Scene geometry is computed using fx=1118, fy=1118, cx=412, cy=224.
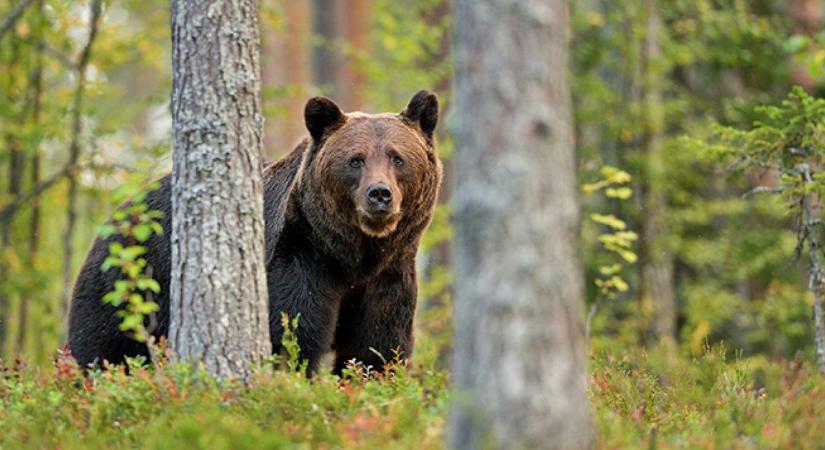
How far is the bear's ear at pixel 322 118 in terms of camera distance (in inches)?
314

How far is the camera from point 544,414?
13.4 ft

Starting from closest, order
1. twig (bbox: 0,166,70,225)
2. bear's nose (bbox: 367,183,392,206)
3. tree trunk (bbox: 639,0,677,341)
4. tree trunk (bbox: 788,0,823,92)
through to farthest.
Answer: bear's nose (bbox: 367,183,392,206) → twig (bbox: 0,166,70,225) → tree trunk (bbox: 639,0,677,341) → tree trunk (bbox: 788,0,823,92)

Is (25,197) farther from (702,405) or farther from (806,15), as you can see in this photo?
(806,15)

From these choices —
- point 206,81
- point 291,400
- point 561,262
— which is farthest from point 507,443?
point 206,81

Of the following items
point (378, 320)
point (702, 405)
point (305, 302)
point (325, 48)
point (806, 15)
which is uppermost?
point (325, 48)

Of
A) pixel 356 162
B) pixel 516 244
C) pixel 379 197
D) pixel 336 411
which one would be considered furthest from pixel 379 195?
pixel 516 244

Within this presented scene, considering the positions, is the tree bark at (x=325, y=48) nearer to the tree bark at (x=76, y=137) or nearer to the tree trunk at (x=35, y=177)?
the tree trunk at (x=35, y=177)

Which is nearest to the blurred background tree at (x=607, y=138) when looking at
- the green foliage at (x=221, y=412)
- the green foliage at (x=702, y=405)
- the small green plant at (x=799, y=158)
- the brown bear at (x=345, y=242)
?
the brown bear at (x=345, y=242)

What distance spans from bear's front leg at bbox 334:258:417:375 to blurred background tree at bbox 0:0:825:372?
485cm

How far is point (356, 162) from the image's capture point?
25.2 feet

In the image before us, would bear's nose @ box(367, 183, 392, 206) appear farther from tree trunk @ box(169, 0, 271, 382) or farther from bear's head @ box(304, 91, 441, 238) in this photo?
tree trunk @ box(169, 0, 271, 382)

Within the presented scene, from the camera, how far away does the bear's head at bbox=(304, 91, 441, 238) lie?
24.4ft

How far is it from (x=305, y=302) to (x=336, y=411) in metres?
2.25

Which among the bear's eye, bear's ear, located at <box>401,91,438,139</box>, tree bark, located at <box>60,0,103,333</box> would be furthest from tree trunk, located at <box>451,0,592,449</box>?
tree bark, located at <box>60,0,103,333</box>
